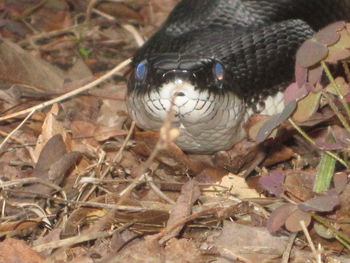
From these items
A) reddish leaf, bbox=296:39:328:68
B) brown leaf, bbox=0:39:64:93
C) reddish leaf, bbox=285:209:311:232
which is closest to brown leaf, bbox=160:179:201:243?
reddish leaf, bbox=285:209:311:232

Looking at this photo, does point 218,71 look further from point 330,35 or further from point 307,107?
point 330,35

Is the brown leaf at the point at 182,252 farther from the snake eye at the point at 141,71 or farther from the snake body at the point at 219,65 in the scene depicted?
the snake eye at the point at 141,71

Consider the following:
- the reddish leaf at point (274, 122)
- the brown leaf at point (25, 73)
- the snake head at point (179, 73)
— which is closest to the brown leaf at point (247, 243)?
the reddish leaf at point (274, 122)

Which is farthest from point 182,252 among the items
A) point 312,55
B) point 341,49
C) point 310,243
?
point 341,49

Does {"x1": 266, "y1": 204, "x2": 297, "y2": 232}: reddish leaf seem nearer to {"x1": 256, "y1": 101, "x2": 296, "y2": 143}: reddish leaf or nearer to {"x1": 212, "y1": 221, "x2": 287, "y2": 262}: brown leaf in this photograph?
{"x1": 212, "y1": 221, "x2": 287, "y2": 262}: brown leaf

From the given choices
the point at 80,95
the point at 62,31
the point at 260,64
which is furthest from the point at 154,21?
the point at 260,64
